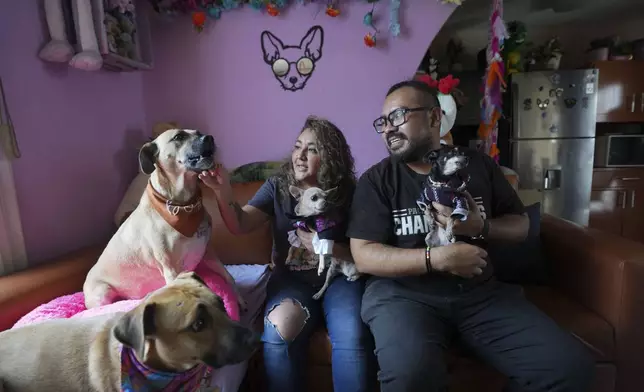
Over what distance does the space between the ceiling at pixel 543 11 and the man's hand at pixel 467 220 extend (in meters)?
3.29

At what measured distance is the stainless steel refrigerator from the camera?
4148 millimetres

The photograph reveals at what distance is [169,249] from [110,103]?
1438 millimetres

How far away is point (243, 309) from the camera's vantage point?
163cm

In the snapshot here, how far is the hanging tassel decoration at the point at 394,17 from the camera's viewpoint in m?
2.58

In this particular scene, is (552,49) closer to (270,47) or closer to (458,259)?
(270,47)

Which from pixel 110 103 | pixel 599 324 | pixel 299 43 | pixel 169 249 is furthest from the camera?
pixel 299 43

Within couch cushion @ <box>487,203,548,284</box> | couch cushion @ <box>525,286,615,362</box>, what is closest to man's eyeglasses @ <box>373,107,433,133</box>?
couch cushion @ <box>487,203,548,284</box>

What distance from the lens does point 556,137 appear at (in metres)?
A: 4.22

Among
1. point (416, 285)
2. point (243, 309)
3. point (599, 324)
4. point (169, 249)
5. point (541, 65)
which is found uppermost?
point (541, 65)

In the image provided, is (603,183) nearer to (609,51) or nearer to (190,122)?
(609,51)

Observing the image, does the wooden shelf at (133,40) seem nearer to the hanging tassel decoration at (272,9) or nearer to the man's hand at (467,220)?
the hanging tassel decoration at (272,9)

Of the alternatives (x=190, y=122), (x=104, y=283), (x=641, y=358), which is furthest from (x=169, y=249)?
(x=641, y=358)

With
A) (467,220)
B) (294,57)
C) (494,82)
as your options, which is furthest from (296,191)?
(494,82)

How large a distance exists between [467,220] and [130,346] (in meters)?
1.09
